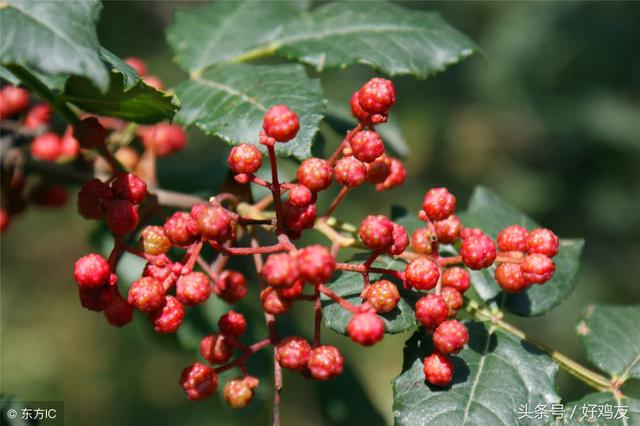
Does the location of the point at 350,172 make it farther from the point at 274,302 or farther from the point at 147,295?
the point at 147,295

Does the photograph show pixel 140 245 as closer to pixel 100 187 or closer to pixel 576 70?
pixel 100 187

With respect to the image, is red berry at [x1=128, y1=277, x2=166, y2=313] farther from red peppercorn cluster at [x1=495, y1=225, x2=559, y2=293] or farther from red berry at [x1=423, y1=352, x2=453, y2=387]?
red peppercorn cluster at [x1=495, y1=225, x2=559, y2=293]

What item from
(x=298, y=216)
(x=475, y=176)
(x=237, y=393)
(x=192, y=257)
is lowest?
(x=475, y=176)

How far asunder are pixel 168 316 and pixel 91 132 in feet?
1.83

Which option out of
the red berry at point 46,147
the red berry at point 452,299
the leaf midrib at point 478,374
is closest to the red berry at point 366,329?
the red berry at point 452,299

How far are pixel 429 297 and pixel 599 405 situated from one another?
555 millimetres

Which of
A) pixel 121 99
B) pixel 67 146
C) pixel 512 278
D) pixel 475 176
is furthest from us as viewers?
pixel 475 176

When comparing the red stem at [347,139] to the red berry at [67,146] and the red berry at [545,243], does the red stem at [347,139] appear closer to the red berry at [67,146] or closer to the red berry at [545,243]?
the red berry at [545,243]

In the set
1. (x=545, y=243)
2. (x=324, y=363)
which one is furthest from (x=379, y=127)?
(x=324, y=363)

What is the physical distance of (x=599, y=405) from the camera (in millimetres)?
1683

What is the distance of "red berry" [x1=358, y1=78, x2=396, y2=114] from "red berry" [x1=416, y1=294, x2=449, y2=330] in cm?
41

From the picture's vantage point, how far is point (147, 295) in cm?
143

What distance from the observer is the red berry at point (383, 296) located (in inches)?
57.3

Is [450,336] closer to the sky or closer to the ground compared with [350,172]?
closer to the ground
